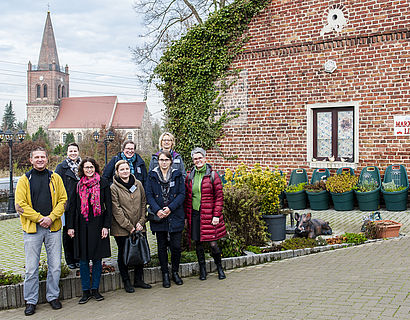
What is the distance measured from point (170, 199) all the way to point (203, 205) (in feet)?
1.48

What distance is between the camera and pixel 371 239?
8.50 m

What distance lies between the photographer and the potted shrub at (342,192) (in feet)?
38.6

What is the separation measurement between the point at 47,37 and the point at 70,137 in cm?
2223

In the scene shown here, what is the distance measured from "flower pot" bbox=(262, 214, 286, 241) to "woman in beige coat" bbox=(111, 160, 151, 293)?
2715mm

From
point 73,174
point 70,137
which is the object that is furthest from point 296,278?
point 70,137

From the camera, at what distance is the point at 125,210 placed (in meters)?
6.23

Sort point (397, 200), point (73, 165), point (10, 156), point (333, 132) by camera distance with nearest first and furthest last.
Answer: point (73, 165) < point (397, 200) < point (333, 132) < point (10, 156)

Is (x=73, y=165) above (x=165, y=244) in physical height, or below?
above

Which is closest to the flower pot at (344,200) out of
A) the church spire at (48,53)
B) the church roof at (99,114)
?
the church roof at (99,114)

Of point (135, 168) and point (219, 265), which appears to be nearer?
point (219, 265)

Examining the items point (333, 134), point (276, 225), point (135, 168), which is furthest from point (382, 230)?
point (333, 134)

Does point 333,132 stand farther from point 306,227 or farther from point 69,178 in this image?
point 69,178

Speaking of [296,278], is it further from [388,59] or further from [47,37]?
[47,37]

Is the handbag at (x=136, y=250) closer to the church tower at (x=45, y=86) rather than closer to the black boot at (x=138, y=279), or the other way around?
the black boot at (x=138, y=279)
